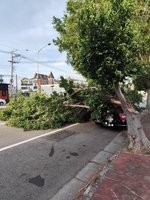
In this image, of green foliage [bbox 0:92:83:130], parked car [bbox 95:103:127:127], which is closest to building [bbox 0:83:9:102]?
green foliage [bbox 0:92:83:130]

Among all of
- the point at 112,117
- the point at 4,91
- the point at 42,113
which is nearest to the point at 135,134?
the point at 112,117

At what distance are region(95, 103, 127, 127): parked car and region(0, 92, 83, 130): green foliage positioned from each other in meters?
1.71

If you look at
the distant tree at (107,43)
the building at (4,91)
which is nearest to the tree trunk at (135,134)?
the distant tree at (107,43)

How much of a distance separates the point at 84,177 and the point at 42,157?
1.61 meters

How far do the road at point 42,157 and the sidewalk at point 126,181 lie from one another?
90 centimetres

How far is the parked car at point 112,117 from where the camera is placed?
9.98 metres

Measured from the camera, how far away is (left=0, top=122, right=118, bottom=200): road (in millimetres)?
4133

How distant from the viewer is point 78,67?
6.41 metres

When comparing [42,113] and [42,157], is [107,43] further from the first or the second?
[42,113]

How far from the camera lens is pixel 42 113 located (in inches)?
412

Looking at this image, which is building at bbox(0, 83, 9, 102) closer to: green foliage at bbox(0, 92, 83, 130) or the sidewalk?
green foliage at bbox(0, 92, 83, 130)

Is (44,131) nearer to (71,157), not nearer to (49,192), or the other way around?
(71,157)

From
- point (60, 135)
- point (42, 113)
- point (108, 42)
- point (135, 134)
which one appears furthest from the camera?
point (42, 113)

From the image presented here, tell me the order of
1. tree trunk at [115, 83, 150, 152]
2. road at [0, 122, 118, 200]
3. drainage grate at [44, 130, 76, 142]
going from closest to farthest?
1. road at [0, 122, 118, 200]
2. tree trunk at [115, 83, 150, 152]
3. drainage grate at [44, 130, 76, 142]
